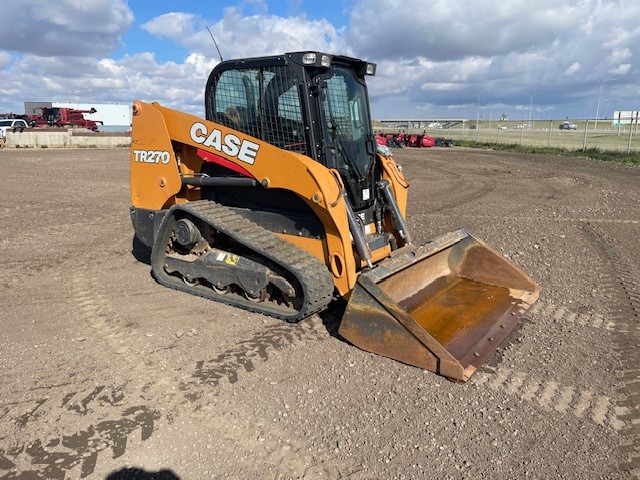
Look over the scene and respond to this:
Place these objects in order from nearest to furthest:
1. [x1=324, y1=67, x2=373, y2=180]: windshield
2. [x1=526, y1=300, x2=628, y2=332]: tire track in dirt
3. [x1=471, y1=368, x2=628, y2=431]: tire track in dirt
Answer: [x1=471, y1=368, x2=628, y2=431]: tire track in dirt
[x1=526, y1=300, x2=628, y2=332]: tire track in dirt
[x1=324, y1=67, x2=373, y2=180]: windshield

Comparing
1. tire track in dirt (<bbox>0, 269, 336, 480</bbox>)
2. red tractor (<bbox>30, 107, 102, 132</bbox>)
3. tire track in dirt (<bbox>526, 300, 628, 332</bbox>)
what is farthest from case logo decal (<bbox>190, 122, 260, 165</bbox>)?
red tractor (<bbox>30, 107, 102, 132</bbox>)

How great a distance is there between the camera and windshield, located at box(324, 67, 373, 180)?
4.93m

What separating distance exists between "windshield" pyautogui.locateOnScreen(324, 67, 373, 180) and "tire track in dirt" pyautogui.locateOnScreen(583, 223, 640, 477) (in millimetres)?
2782

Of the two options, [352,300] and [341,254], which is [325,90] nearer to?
[341,254]

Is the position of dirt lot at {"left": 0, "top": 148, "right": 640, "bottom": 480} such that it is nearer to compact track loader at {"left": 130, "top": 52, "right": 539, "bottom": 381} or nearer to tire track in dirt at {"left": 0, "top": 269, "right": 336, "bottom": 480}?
tire track in dirt at {"left": 0, "top": 269, "right": 336, "bottom": 480}

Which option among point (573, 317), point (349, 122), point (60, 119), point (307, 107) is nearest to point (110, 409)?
point (307, 107)

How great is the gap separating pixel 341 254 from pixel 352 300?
0.56 m

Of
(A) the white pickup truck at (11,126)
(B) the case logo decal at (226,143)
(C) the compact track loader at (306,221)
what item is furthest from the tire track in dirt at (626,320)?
(A) the white pickup truck at (11,126)

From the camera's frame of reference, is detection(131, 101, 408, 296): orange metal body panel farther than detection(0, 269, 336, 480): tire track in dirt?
Yes

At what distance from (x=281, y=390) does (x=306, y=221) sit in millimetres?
1693

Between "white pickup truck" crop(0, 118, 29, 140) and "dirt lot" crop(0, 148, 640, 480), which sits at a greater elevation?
"white pickup truck" crop(0, 118, 29, 140)

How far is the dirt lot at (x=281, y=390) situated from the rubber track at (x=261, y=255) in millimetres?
129

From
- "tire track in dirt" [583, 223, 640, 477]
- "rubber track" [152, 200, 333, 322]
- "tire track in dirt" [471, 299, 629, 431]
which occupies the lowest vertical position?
"tire track in dirt" [583, 223, 640, 477]

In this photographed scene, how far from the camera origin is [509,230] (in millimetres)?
8234
